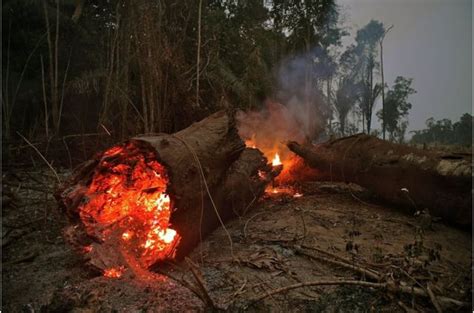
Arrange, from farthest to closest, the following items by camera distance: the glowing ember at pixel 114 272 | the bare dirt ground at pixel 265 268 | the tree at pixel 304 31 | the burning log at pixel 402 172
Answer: the tree at pixel 304 31 < the burning log at pixel 402 172 < the glowing ember at pixel 114 272 < the bare dirt ground at pixel 265 268

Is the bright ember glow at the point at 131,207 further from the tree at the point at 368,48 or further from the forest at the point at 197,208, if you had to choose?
the tree at the point at 368,48

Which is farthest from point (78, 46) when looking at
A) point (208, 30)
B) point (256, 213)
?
point (256, 213)

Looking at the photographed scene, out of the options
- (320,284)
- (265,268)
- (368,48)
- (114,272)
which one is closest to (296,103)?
(368,48)

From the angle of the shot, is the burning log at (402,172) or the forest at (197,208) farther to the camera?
the burning log at (402,172)

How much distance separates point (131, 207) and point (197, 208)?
34.0 inches

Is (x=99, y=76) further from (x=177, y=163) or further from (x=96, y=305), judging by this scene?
(x=96, y=305)

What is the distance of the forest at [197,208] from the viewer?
2939 mm

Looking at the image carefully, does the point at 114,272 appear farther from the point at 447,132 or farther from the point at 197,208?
the point at 447,132

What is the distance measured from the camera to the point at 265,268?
3.44 metres

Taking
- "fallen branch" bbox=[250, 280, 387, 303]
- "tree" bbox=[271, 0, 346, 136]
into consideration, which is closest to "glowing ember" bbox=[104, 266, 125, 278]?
"fallen branch" bbox=[250, 280, 387, 303]

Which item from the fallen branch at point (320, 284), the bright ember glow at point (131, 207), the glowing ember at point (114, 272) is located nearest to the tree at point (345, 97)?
the bright ember glow at point (131, 207)

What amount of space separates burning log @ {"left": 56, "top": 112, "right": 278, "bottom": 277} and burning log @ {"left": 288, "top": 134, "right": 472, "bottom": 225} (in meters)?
2.66

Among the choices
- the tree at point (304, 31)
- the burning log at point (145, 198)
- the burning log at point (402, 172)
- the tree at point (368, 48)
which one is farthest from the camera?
the tree at point (368, 48)

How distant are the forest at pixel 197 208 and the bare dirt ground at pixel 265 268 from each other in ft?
0.06
